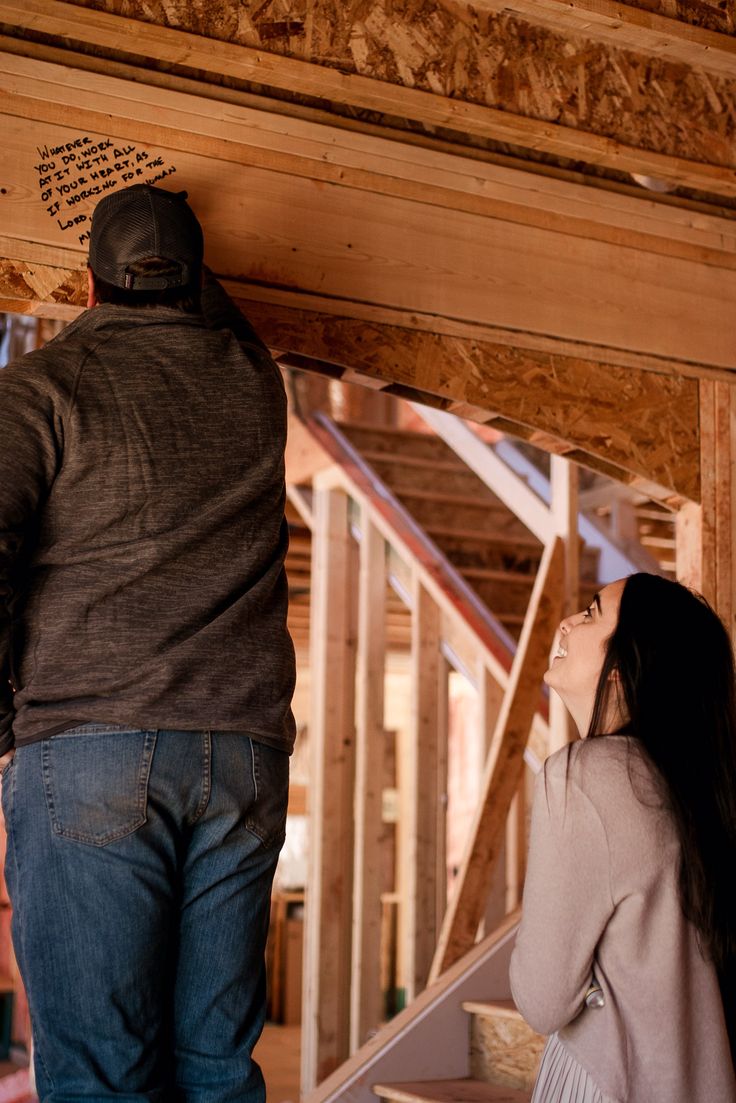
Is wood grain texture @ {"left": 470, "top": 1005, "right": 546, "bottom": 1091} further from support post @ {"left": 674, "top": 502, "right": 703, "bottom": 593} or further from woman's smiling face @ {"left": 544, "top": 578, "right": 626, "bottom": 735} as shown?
woman's smiling face @ {"left": 544, "top": 578, "right": 626, "bottom": 735}

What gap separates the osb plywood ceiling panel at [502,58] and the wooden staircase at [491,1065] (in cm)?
247

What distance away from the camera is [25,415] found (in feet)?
5.59

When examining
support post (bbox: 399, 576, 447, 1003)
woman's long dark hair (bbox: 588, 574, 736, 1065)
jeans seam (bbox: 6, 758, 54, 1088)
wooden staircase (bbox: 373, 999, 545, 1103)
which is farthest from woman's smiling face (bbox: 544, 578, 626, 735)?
support post (bbox: 399, 576, 447, 1003)

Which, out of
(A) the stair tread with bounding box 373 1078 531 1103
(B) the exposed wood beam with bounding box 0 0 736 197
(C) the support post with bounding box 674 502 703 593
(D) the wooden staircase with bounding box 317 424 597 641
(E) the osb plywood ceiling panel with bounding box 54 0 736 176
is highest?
(E) the osb plywood ceiling panel with bounding box 54 0 736 176

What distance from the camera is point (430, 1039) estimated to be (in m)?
3.82

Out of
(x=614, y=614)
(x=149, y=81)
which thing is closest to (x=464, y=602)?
(x=149, y=81)

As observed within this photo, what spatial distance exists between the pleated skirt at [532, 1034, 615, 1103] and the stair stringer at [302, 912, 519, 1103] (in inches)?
83.8

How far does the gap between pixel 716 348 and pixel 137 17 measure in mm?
1734

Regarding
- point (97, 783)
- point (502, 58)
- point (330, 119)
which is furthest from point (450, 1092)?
point (502, 58)

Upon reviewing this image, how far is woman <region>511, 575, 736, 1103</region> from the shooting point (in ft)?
5.15

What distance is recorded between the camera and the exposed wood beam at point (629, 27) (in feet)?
8.75

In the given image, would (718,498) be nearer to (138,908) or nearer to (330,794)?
(138,908)

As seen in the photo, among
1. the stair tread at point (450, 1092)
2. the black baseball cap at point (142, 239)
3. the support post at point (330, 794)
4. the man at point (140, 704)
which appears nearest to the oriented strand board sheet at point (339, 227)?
the black baseball cap at point (142, 239)

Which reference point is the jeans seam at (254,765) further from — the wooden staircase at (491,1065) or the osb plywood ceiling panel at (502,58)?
the wooden staircase at (491,1065)
